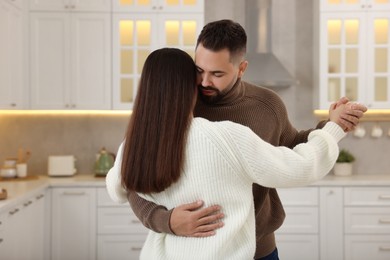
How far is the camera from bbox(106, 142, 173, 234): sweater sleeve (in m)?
1.81

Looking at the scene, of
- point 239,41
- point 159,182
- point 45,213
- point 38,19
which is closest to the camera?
point 159,182

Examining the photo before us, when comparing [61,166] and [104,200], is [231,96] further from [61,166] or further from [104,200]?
[61,166]

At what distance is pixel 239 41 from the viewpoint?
2.01m

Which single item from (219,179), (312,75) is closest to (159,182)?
(219,179)

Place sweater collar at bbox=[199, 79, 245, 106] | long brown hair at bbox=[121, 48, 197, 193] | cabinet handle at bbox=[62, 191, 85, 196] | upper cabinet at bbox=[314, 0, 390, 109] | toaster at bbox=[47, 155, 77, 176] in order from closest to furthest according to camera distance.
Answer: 1. long brown hair at bbox=[121, 48, 197, 193]
2. sweater collar at bbox=[199, 79, 245, 106]
3. cabinet handle at bbox=[62, 191, 85, 196]
4. upper cabinet at bbox=[314, 0, 390, 109]
5. toaster at bbox=[47, 155, 77, 176]

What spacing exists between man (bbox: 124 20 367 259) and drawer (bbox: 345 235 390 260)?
2.56m

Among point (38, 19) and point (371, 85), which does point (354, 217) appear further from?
point (38, 19)

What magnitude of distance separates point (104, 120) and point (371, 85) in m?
2.25

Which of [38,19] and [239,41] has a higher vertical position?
[38,19]

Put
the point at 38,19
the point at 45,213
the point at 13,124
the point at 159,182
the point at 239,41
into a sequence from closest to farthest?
the point at 159,182 < the point at 239,41 < the point at 45,213 < the point at 38,19 < the point at 13,124

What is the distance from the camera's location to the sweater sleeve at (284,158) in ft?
5.67

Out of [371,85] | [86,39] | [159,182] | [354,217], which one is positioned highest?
[86,39]

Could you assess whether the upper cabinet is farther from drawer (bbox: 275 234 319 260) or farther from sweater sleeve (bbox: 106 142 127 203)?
sweater sleeve (bbox: 106 142 127 203)

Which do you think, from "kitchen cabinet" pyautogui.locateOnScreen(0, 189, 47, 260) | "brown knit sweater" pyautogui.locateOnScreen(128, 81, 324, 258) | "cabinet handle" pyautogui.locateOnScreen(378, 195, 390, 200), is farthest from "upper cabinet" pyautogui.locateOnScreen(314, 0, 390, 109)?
"brown knit sweater" pyautogui.locateOnScreen(128, 81, 324, 258)
